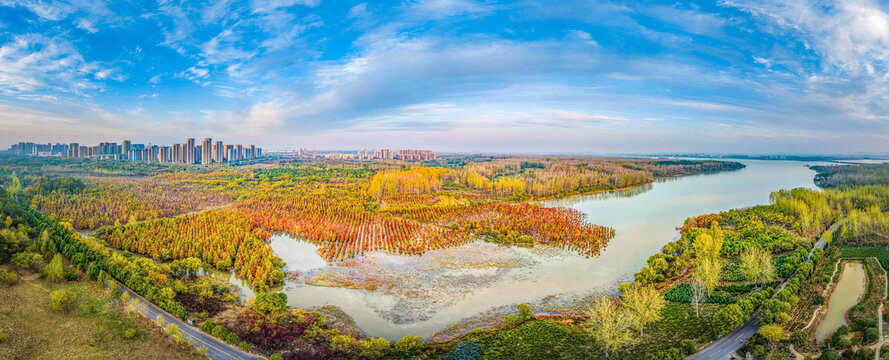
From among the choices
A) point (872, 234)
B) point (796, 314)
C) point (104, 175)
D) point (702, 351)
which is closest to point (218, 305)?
point (702, 351)

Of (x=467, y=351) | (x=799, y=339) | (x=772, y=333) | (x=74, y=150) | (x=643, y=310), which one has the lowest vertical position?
(x=467, y=351)

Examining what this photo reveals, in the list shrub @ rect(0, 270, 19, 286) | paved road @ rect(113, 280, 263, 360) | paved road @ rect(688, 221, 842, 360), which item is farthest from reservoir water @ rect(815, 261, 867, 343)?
shrub @ rect(0, 270, 19, 286)

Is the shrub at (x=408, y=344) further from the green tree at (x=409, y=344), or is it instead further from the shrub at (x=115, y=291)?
the shrub at (x=115, y=291)

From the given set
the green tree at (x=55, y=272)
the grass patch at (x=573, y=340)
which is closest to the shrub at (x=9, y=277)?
the green tree at (x=55, y=272)

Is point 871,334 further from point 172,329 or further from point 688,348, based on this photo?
point 172,329

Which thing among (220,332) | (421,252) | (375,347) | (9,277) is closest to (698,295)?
(375,347)

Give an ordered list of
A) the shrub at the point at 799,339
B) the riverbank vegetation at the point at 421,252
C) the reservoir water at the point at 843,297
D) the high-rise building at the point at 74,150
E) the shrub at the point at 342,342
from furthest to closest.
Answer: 1. the high-rise building at the point at 74,150
2. the reservoir water at the point at 843,297
3. the riverbank vegetation at the point at 421,252
4. the shrub at the point at 342,342
5. the shrub at the point at 799,339

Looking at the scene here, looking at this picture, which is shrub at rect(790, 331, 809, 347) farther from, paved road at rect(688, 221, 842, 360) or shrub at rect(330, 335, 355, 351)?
shrub at rect(330, 335, 355, 351)
